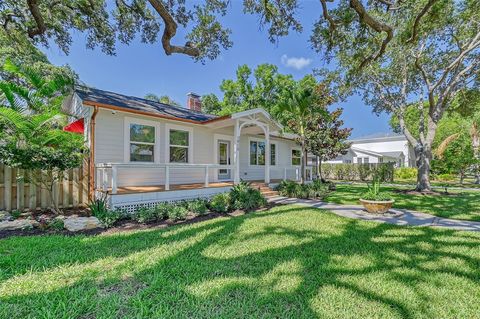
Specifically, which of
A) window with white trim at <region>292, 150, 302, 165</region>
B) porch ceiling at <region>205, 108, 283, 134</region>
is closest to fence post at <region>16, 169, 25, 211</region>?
porch ceiling at <region>205, 108, 283, 134</region>

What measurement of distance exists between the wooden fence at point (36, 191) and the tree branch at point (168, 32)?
5.07 metres

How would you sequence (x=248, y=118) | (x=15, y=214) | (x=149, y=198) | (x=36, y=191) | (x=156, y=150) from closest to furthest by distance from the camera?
(x=15, y=214) < (x=36, y=191) < (x=149, y=198) < (x=156, y=150) < (x=248, y=118)

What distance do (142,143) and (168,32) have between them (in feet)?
13.3

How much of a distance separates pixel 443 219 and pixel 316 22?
8618 mm

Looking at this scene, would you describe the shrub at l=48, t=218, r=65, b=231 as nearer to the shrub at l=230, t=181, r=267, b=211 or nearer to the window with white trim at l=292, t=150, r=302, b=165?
the shrub at l=230, t=181, r=267, b=211

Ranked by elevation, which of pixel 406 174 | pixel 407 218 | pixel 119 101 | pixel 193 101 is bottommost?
pixel 407 218

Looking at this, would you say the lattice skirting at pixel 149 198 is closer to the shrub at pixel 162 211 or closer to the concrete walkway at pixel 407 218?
the shrub at pixel 162 211

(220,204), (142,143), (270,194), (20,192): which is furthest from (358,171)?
(20,192)

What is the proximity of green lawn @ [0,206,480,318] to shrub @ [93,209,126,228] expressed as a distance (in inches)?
38.4

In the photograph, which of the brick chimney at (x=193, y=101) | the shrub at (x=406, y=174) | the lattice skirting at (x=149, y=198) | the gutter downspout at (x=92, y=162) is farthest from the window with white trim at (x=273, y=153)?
the shrub at (x=406, y=174)

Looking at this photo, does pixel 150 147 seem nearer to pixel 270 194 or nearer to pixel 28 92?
pixel 28 92

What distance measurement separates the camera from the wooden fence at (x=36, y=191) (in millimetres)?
6645

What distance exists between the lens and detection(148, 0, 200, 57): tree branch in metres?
7.27

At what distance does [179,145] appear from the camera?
404 inches
